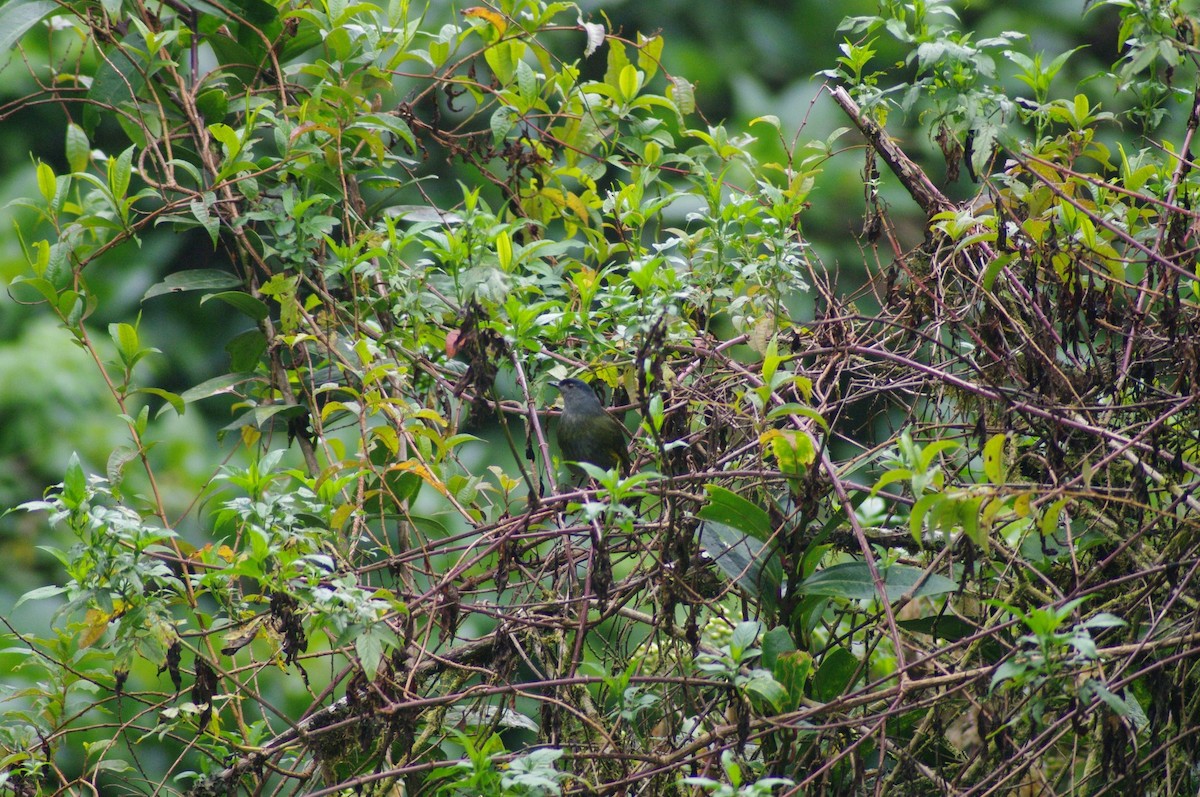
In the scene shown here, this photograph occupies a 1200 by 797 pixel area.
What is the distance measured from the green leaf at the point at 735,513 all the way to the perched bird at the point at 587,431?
0.91 m

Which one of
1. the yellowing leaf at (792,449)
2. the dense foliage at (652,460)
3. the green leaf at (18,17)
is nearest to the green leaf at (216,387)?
the dense foliage at (652,460)

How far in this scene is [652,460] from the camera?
8.28ft

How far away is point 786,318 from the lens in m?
2.47

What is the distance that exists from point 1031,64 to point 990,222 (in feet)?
1.72

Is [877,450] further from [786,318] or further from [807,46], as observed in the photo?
[807,46]

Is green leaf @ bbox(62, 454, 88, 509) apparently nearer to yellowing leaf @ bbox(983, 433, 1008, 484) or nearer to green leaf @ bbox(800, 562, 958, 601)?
green leaf @ bbox(800, 562, 958, 601)

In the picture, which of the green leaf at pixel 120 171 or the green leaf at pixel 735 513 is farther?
the green leaf at pixel 120 171

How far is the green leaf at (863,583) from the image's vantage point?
200cm

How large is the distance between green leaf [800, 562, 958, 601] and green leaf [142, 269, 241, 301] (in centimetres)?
168

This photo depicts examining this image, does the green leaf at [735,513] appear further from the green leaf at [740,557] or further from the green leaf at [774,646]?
the green leaf at [774,646]

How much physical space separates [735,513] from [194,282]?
1556mm

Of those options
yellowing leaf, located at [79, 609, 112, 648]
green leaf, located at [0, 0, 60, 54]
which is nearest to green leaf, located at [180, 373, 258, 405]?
yellowing leaf, located at [79, 609, 112, 648]

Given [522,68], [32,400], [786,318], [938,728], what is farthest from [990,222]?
[32,400]

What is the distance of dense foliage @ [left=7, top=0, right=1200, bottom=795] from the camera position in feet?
6.29
